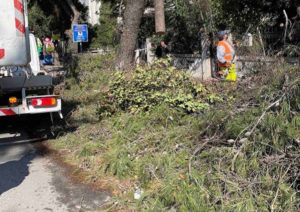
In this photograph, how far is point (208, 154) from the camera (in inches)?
192

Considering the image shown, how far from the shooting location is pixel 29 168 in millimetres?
6379

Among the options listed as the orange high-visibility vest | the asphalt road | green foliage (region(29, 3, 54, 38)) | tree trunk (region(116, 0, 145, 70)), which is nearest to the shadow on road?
the asphalt road

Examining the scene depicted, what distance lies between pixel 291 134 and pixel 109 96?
13.7ft

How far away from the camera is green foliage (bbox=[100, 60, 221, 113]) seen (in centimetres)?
719

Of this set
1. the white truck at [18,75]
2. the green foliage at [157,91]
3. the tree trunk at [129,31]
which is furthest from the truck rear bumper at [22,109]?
the tree trunk at [129,31]

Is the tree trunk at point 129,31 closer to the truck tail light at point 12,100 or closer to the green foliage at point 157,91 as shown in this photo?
the green foliage at point 157,91

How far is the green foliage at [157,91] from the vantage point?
7.19m

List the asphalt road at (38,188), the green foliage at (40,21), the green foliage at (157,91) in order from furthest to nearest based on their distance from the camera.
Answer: the green foliage at (40,21)
the green foliage at (157,91)
the asphalt road at (38,188)

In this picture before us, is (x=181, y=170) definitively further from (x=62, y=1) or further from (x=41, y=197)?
(x=62, y=1)

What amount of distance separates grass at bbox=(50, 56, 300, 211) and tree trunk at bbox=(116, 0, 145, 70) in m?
4.40

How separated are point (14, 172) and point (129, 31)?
609 centimetres

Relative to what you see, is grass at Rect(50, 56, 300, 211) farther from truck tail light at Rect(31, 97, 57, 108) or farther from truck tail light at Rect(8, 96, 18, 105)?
truck tail light at Rect(8, 96, 18, 105)

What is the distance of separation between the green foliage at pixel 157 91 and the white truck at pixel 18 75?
1052 millimetres

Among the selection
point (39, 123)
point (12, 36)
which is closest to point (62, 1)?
point (39, 123)
